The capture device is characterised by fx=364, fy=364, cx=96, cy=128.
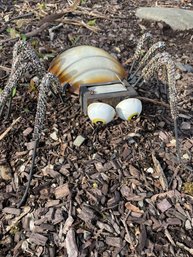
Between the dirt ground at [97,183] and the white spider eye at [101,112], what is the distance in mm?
231

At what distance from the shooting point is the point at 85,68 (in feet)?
9.79

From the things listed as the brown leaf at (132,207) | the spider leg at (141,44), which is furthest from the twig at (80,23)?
the brown leaf at (132,207)

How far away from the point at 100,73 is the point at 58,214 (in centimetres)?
119

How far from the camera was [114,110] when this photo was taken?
278 cm

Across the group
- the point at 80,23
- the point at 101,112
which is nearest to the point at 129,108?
the point at 101,112

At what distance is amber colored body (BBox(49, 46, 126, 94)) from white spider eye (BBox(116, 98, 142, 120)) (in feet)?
1.01

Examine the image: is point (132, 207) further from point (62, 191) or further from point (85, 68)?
point (85, 68)

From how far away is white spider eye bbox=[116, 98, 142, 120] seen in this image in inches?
108

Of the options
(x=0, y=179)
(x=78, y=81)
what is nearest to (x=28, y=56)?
(x=78, y=81)

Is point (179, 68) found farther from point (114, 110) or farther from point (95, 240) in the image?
point (95, 240)

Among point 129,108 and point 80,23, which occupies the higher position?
point 129,108

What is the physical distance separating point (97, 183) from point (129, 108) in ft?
2.01

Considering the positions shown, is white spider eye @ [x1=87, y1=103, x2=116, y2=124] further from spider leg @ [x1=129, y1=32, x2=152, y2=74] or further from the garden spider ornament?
spider leg @ [x1=129, y1=32, x2=152, y2=74]

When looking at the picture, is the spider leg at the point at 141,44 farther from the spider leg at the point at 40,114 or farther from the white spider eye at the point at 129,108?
the spider leg at the point at 40,114
